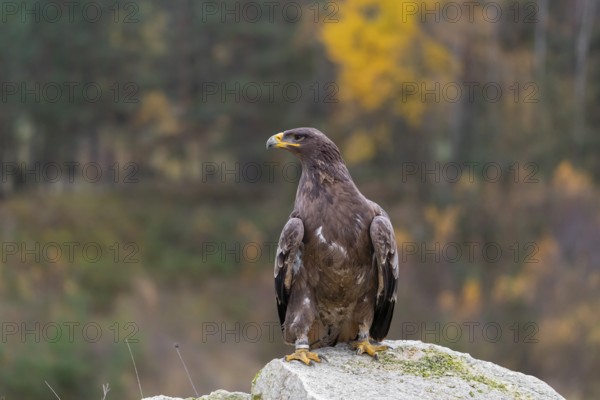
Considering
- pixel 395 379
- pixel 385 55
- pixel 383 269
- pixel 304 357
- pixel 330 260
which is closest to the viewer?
pixel 395 379

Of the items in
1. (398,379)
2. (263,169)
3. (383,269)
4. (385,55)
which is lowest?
(263,169)

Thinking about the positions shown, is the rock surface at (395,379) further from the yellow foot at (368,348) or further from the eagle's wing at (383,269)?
the eagle's wing at (383,269)

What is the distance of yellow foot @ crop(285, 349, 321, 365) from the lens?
668 centimetres

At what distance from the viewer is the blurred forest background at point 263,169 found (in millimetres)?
24766

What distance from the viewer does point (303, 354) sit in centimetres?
675

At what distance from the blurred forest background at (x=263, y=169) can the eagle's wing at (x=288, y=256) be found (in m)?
14.2

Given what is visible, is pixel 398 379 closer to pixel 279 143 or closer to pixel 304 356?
pixel 304 356

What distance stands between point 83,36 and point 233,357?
15.6m

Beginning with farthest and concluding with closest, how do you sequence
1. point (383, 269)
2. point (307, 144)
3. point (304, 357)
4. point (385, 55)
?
1. point (385, 55)
2. point (307, 144)
3. point (383, 269)
4. point (304, 357)

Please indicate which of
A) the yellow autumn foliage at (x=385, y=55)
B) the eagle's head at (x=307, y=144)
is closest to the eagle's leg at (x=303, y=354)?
the eagle's head at (x=307, y=144)

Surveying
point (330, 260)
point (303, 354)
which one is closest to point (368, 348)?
point (303, 354)

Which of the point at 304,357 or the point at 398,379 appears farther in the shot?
the point at 304,357

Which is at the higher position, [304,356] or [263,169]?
[304,356]

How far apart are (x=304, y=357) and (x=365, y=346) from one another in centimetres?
58
